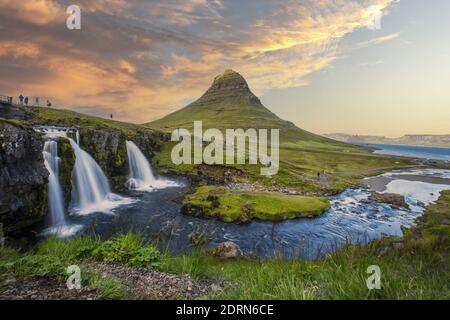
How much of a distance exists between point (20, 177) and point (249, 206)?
84.1ft

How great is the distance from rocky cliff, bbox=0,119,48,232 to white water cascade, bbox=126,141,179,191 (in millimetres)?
22542

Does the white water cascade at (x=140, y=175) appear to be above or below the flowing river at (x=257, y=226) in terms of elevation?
above

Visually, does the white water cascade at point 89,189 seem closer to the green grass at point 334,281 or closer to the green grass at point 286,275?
the green grass at point 286,275

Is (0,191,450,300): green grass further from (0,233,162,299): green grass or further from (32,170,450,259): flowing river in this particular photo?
(32,170,450,259): flowing river

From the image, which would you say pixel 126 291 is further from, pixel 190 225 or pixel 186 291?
pixel 190 225

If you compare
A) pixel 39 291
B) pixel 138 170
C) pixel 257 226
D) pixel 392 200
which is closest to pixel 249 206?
pixel 257 226

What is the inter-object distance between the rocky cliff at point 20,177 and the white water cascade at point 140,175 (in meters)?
22.5

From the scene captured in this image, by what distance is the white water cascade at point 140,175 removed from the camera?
51575mm

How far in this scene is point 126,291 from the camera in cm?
698

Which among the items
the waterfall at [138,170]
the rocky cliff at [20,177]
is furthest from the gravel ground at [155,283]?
the waterfall at [138,170]

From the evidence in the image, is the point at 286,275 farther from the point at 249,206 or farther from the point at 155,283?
the point at 249,206

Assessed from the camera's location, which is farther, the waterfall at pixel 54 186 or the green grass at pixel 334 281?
the waterfall at pixel 54 186

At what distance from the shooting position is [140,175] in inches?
2267
